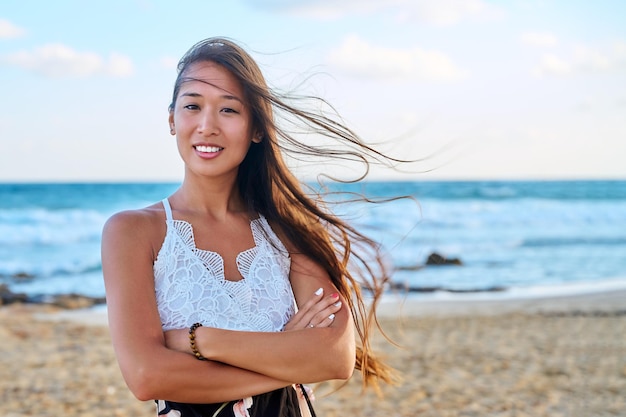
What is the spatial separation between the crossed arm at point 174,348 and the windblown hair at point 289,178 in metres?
0.44

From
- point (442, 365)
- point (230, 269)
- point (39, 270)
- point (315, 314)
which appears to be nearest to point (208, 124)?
point (230, 269)

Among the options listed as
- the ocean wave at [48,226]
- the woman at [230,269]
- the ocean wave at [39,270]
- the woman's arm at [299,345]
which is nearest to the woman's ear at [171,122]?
the woman at [230,269]

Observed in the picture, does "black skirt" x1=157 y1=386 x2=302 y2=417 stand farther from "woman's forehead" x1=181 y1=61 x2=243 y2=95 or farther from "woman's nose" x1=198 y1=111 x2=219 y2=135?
"woman's forehead" x1=181 y1=61 x2=243 y2=95

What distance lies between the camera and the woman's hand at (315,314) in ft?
8.20

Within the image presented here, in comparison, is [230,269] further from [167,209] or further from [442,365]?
[442,365]

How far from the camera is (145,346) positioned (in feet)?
7.30

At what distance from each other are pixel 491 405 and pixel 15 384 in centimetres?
381

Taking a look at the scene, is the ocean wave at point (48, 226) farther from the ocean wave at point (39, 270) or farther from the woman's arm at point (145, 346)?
the woman's arm at point (145, 346)

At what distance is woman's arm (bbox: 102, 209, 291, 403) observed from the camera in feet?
7.24

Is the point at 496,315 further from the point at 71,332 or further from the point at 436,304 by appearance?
the point at 71,332

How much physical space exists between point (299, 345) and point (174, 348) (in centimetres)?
38

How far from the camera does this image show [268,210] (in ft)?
9.20

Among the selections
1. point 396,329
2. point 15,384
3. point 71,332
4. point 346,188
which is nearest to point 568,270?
point 396,329

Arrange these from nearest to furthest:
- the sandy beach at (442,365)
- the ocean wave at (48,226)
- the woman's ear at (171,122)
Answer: the woman's ear at (171,122)
the sandy beach at (442,365)
the ocean wave at (48,226)
